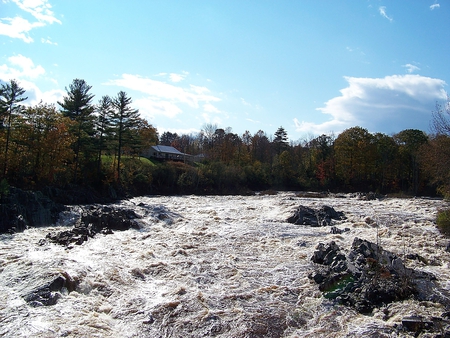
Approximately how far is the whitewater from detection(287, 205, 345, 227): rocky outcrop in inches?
66.6

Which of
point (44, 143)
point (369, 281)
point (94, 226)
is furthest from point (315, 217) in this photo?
point (44, 143)

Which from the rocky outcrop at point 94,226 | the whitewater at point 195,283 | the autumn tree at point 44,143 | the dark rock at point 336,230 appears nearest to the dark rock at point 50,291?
the whitewater at point 195,283

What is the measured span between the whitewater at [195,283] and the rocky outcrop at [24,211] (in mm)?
895

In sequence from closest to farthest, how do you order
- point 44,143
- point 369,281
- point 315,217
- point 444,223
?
point 369,281 < point 444,223 < point 315,217 < point 44,143

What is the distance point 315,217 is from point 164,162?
3550 centimetres

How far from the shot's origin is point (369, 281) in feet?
35.5

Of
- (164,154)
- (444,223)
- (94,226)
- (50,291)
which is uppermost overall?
(164,154)

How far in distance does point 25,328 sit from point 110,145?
111 ft

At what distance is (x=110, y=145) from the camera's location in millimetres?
40000

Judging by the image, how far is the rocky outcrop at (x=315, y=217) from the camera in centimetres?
2261

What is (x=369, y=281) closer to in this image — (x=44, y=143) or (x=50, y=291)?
(x=50, y=291)

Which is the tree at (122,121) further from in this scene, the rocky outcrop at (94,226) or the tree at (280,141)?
the tree at (280,141)

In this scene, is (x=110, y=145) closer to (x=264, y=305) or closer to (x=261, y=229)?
(x=261, y=229)

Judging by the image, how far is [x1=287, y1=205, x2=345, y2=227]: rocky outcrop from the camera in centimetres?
2261
